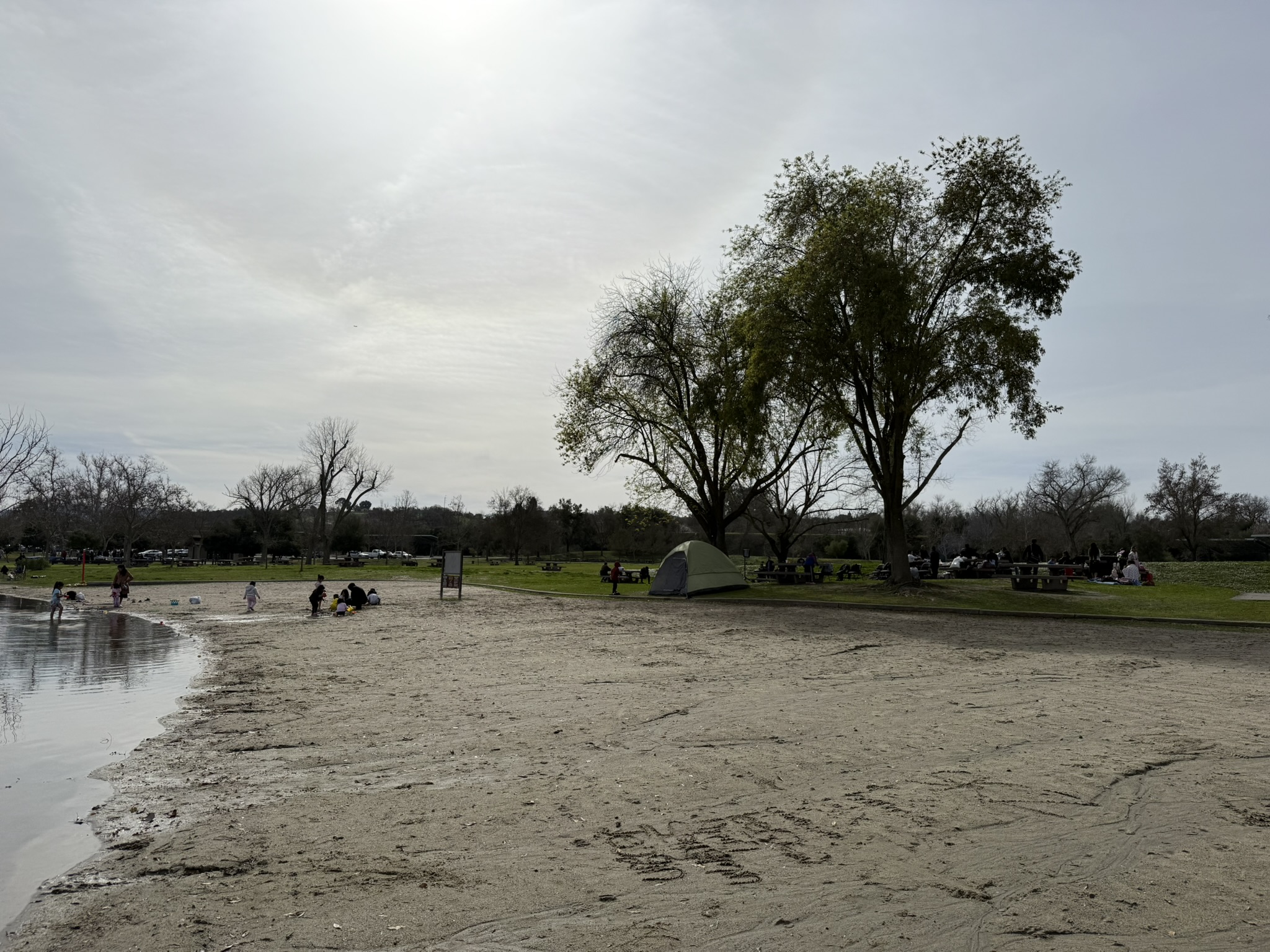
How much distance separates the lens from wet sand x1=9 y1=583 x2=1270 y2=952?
170 inches

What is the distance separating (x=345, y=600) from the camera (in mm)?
25750

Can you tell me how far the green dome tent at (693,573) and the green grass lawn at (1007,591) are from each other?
64 cm

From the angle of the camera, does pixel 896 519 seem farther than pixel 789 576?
No

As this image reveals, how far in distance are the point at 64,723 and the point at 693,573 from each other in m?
20.5

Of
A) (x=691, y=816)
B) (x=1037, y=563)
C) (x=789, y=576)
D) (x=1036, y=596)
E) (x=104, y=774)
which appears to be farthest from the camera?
(x=789, y=576)

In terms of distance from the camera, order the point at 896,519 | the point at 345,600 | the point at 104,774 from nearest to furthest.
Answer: the point at 104,774 < the point at 345,600 < the point at 896,519

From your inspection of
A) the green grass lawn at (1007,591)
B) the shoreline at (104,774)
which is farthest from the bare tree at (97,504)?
the shoreline at (104,774)

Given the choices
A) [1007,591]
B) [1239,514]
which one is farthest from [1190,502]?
[1007,591]

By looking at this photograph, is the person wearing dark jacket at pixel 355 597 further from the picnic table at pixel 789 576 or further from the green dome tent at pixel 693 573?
the picnic table at pixel 789 576

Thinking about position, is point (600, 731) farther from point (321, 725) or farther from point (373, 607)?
point (373, 607)

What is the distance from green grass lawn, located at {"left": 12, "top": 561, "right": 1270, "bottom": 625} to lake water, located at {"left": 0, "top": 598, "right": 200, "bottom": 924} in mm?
16838

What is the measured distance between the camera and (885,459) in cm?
2755

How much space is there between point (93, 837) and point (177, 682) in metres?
7.47

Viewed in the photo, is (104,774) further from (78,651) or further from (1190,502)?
(1190,502)
